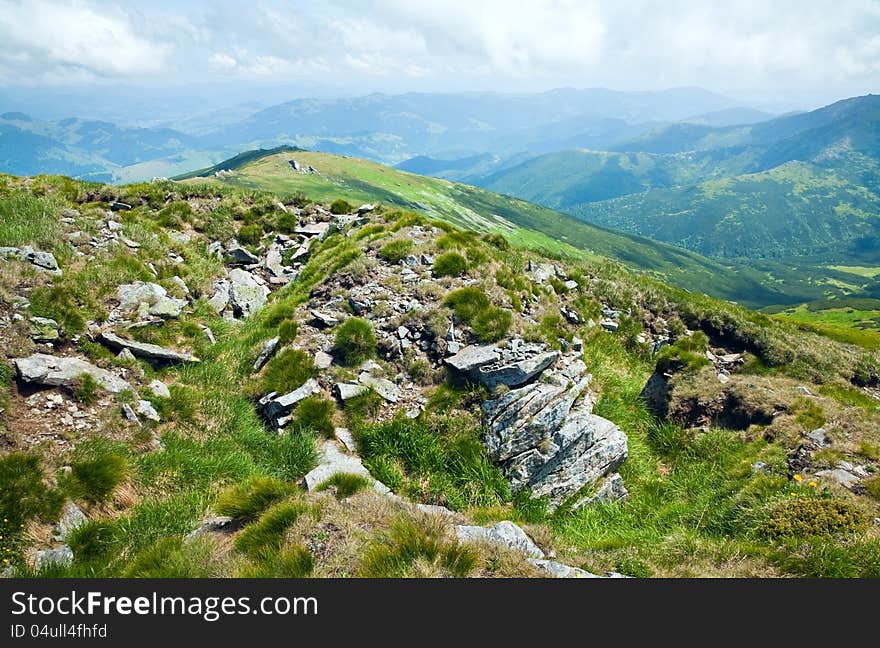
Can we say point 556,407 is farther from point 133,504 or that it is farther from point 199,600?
point 133,504

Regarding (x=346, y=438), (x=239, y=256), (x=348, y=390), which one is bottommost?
(x=346, y=438)

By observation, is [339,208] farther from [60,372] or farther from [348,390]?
[60,372]

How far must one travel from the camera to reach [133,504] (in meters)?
8.55

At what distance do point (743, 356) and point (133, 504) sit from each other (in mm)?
20072

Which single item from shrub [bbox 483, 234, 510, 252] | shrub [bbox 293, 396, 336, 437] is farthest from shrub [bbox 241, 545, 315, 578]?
shrub [bbox 483, 234, 510, 252]

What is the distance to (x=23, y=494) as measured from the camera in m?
7.58

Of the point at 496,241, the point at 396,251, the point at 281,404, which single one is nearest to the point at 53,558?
the point at 281,404

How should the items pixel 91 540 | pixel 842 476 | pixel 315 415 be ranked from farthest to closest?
pixel 315 415 < pixel 842 476 < pixel 91 540

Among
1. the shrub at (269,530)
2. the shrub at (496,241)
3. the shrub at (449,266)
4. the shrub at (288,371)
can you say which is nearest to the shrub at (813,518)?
the shrub at (269,530)

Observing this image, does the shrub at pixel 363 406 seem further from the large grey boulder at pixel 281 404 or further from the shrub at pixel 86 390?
the shrub at pixel 86 390

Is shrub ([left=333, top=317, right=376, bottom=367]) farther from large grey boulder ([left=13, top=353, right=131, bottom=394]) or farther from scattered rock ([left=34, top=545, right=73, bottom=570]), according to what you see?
scattered rock ([left=34, top=545, right=73, bottom=570])

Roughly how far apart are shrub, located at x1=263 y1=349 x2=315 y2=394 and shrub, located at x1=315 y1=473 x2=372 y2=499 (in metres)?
4.09

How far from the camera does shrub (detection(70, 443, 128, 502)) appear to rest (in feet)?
27.1

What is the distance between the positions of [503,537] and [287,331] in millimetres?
9505
